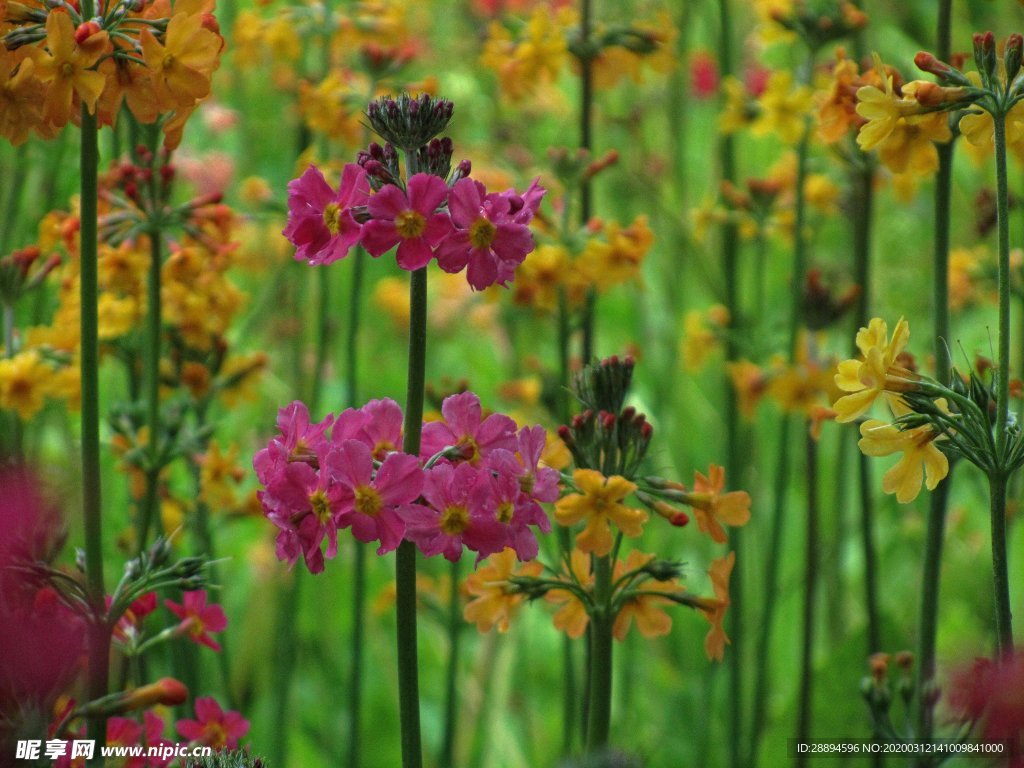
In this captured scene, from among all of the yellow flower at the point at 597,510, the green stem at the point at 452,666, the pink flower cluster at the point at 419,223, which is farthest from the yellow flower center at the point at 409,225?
the green stem at the point at 452,666

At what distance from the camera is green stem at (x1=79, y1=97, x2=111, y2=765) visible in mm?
1264

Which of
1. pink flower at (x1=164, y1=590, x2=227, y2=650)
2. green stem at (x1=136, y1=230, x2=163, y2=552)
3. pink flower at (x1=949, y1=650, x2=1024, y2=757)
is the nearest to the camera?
pink flower at (x1=949, y1=650, x2=1024, y2=757)

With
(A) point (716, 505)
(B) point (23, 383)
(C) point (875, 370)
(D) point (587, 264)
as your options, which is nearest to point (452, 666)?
(D) point (587, 264)

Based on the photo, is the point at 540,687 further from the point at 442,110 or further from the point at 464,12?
the point at 464,12

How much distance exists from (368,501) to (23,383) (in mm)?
900

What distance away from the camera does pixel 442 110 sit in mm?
1165

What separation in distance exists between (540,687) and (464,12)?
2555 mm

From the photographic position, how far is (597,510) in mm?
1253

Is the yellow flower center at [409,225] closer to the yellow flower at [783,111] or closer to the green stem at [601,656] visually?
the green stem at [601,656]

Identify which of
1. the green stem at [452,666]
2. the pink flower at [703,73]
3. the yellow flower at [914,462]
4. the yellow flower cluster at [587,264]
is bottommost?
the green stem at [452,666]

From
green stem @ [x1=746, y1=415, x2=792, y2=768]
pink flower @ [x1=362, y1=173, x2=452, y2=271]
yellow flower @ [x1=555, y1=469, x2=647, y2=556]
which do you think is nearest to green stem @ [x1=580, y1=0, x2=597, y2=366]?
green stem @ [x1=746, y1=415, x2=792, y2=768]

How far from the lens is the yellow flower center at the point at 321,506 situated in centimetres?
112

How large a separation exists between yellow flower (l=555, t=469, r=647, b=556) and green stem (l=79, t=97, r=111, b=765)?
0.46m

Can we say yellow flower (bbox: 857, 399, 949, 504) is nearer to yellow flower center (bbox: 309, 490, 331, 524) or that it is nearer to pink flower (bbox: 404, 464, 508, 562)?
pink flower (bbox: 404, 464, 508, 562)
